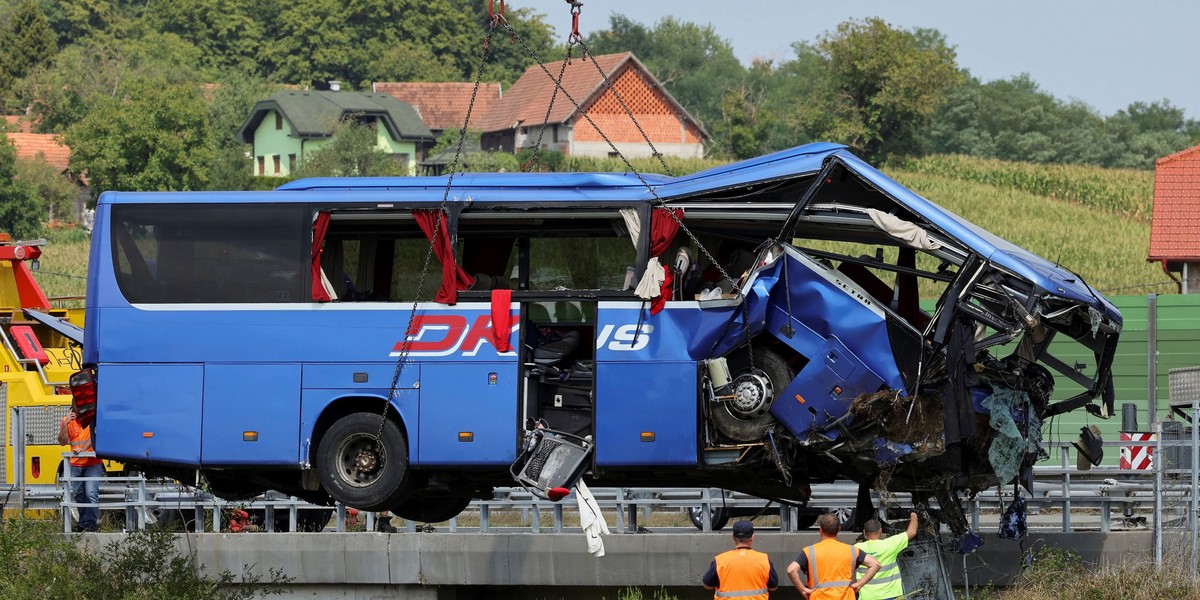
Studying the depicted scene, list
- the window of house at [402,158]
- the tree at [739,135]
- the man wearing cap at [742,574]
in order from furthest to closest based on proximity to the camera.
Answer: the window of house at [402,158] < the tree at [739,135] < the man wearing cap at [742,574]

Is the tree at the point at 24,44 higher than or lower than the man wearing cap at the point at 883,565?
higher

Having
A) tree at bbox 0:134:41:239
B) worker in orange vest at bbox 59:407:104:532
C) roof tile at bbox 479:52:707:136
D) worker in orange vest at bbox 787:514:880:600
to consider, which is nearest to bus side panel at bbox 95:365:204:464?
worker in orange vest at bbox 59:407:104:532

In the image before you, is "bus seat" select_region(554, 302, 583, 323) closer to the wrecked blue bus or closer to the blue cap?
the wrecked blue bus

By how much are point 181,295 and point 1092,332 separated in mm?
8150

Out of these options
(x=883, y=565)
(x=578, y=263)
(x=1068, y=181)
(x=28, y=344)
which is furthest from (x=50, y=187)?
(x=883, y=565)

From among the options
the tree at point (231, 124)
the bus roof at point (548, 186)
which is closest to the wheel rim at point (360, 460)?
the bus roof at point (548, 186)

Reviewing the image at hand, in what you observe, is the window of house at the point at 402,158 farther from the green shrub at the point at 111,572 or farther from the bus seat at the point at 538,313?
the bus seat at the point at 538,313

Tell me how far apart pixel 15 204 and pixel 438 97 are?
42.4 metres

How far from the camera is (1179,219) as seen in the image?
41.3m

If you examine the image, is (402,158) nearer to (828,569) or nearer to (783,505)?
(783,505)

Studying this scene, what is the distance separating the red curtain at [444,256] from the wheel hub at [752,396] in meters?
2.67

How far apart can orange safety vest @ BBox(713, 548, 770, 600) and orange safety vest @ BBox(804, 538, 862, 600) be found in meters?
0.62

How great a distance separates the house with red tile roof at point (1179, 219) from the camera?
39.7 m

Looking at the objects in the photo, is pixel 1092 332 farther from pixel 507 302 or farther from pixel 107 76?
pixel 107 76
